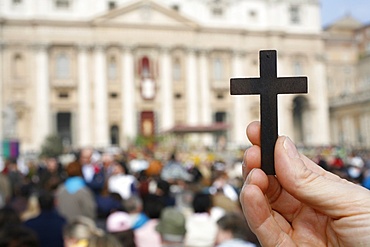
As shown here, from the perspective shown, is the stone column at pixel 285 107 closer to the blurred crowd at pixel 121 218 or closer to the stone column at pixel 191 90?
the stone column at pixel 191 90

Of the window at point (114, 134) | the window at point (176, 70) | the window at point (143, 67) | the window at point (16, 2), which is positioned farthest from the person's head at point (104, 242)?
the window at point (16, 2)

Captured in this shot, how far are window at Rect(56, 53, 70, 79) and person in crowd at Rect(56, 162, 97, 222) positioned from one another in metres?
36.1

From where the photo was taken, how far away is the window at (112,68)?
4291 centimetres

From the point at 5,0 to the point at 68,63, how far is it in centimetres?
733

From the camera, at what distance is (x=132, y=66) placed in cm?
4303

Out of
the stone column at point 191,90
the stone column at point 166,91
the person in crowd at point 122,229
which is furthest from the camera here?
the stone column at point 191,90

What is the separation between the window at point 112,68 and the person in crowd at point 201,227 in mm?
Answer: 38136

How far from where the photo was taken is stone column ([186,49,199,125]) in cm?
4419

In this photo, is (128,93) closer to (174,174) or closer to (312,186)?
(174,174)

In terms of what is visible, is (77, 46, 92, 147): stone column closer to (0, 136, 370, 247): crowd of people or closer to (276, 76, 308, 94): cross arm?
(0, 136, 370, 247): crowd of people

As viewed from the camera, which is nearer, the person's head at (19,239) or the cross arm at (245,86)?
the cross arm at (245,86)

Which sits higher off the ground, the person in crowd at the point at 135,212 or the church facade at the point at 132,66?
the church facade at the point at 132,66

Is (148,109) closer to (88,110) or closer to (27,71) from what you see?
(88,110)

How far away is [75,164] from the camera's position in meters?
7.12
